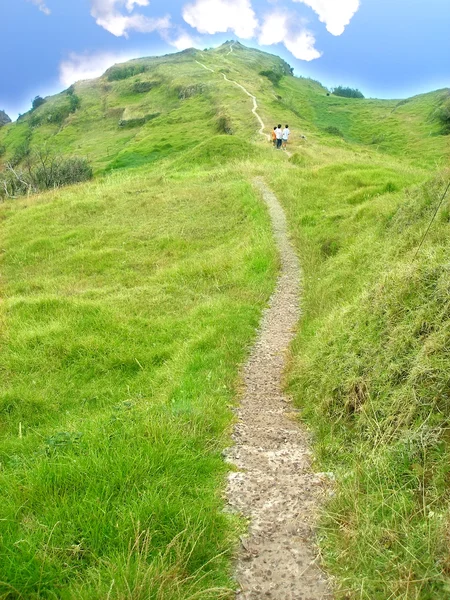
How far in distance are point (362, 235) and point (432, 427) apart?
370 inches

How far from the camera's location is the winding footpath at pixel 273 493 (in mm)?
3473

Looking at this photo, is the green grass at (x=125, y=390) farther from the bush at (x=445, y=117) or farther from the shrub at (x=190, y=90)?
the shrub at (x=190, y=90)

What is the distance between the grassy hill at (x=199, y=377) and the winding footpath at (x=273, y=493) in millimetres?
168

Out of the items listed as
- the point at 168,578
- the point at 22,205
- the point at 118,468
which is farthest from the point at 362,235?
the point at 22,205

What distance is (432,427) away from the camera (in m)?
4.14

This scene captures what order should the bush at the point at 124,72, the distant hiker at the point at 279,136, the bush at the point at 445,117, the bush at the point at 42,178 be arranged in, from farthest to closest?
A: 1. the bush at the point at 124,72
2. the bush at the point at 445,117
3. the bush at the point at 42,178
4. the distant hiker at the point at 279,136

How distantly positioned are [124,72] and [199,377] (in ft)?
310

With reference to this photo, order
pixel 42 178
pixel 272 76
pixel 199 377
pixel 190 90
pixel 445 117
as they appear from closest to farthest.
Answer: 1. pixel 199 377
2. pixel 42 178
3. pixel 445 117
4. pixel 190 90
5. pixel 272 76

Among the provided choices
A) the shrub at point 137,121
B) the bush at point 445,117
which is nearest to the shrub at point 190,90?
the shrub at point 137,121

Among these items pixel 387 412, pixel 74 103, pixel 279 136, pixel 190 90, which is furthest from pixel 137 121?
pixel 387 412

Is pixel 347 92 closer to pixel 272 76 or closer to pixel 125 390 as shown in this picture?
pixel 272 76

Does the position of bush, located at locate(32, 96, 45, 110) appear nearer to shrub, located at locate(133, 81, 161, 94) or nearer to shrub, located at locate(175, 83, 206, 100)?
shrub, located at locate(133, 81, 161, 94)

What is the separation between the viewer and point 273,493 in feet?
14.6

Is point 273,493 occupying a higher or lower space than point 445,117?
lower
